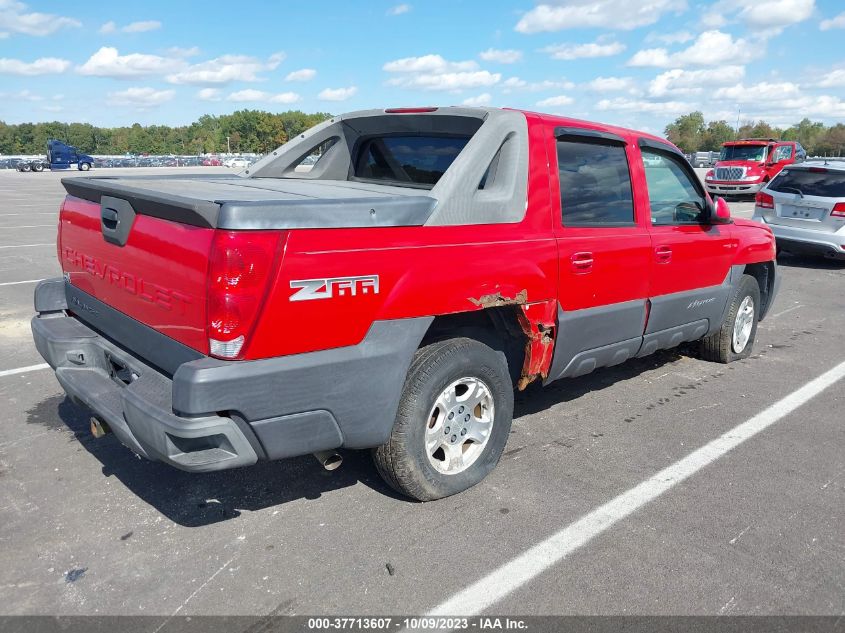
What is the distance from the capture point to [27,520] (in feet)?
10.5

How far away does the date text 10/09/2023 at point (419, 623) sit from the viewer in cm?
252

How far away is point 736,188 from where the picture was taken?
74.3 ft

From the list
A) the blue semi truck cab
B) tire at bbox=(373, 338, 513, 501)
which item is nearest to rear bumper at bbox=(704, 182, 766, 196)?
tire at bbox=(373, 338, 513, 501)

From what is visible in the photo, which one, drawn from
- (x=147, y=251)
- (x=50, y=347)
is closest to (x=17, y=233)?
(x=50, y=347)

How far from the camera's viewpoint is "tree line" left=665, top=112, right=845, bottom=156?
336 ft

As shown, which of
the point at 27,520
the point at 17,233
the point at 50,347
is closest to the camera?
the point at 27,520

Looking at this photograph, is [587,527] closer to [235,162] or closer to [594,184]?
[594,184]

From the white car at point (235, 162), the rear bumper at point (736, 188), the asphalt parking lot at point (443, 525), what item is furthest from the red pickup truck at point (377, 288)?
the white car at point (235, 162)

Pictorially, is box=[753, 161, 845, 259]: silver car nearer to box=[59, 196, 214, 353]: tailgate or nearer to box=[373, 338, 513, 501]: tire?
box=[373, 338, 513, 501]: tire

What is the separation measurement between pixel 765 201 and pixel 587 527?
31.0ft

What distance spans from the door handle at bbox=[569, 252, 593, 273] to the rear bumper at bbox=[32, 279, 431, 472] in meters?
1.12

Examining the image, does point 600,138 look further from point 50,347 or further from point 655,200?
point 50,347

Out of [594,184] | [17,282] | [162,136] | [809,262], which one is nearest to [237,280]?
[594,184]

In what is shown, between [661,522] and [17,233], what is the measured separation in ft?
46.1
